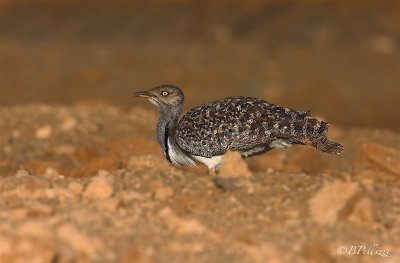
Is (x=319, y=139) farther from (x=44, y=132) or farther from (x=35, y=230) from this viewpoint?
(x=44, y=132)

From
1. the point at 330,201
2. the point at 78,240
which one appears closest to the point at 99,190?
the point at 78,240

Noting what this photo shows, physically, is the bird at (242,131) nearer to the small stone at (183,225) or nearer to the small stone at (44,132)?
the small stone at (183,225)

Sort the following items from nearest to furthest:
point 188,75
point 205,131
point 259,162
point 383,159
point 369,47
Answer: point 205,131, point 383,159, point 259,162, point 188,75, point 369,47

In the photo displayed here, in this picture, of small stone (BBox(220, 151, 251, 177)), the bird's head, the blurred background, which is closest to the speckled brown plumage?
small stone (BBox(220, 151, 251, 177))

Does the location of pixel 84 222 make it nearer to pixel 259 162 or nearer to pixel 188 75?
pixel 259 162

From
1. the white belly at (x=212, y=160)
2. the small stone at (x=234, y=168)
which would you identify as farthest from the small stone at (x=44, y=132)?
the small stone at (x=234, y=168)

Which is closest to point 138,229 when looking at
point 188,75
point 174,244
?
point 174,244
